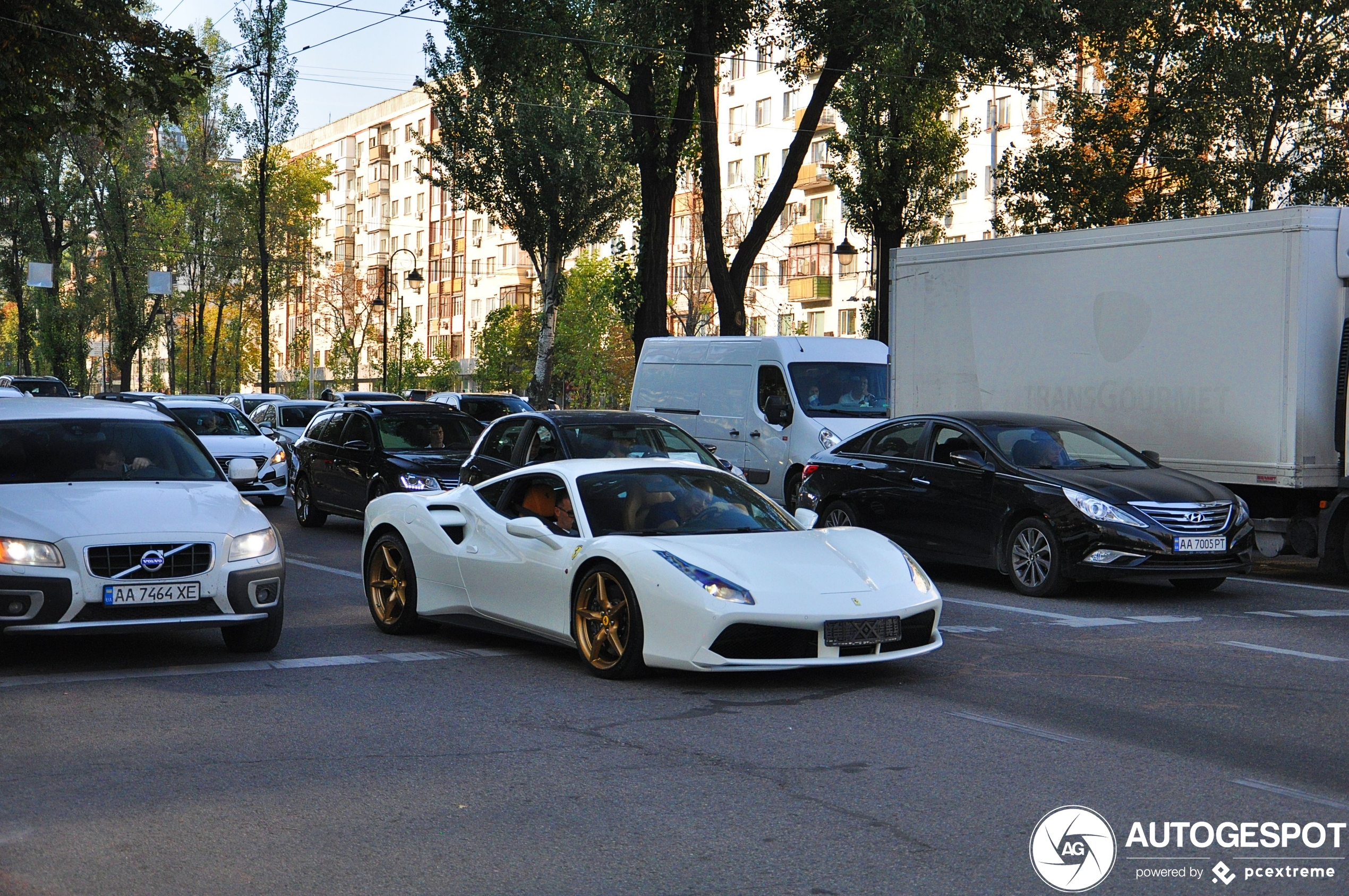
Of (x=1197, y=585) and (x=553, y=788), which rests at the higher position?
(x=553, y=788)

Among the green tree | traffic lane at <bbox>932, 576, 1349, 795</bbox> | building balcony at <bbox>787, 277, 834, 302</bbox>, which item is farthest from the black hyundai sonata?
building balcony at <bbox>787, 277, 834, 302</bbox>

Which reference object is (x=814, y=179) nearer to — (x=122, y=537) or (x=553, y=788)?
(x=122, y=537)

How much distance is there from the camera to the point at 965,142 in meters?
35.8

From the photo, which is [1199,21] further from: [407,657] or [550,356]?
[550,356]

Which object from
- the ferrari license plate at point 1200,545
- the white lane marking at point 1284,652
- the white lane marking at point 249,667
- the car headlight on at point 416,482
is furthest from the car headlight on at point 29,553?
the car headlight on at point 416,482

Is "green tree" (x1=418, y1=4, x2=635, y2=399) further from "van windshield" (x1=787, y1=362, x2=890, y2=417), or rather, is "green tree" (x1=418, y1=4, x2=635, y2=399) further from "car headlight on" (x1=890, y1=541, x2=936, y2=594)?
"car headlight on" (x1=890, y1=541, x2=936, y2=594)

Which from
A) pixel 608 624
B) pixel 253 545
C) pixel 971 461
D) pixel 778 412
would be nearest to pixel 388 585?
pixel 253 545

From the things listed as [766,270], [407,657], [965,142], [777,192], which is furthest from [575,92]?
[407,657]

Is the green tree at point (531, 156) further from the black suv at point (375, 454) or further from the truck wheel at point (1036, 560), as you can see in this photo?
the truck wheel at point (1036, 560)

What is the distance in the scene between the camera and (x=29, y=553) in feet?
28.4

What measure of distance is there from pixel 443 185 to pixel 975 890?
4375 cm

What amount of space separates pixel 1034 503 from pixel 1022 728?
5.78 metres

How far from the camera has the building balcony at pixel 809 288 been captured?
66875 millimetres

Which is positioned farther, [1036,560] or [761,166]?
[761,166]
